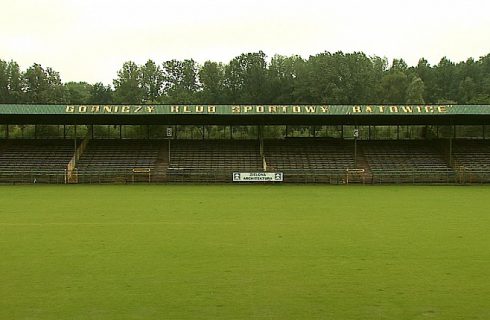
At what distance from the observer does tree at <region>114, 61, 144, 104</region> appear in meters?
94.8

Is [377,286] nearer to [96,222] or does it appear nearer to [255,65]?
[96,222]

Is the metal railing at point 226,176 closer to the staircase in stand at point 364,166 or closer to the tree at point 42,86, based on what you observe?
the staircase in stand at point 364,166

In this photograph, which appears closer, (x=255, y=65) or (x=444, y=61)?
(x=255, y=65)

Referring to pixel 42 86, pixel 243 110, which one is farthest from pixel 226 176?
pixel 42 86

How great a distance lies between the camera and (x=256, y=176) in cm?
3919

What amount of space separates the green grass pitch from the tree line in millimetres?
70110

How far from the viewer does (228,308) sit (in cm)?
775

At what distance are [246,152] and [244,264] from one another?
1361 inches

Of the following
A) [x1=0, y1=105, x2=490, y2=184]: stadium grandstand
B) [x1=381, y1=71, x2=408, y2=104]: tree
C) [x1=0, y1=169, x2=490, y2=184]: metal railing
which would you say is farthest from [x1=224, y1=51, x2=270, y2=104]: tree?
[x1=0, y1=169, x2=490, y2=184]: metal railing

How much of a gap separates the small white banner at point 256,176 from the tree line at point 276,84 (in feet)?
162

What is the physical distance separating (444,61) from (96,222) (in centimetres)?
10064

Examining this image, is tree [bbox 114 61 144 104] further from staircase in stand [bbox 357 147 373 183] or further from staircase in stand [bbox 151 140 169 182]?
Answer: staircase in stand [bbox 357 147 373 183]

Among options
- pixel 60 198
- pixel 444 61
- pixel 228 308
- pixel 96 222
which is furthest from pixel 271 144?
pixel 444 61

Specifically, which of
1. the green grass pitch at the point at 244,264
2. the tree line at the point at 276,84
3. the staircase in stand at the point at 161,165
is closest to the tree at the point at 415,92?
→ the tree line at the point at 276,84
